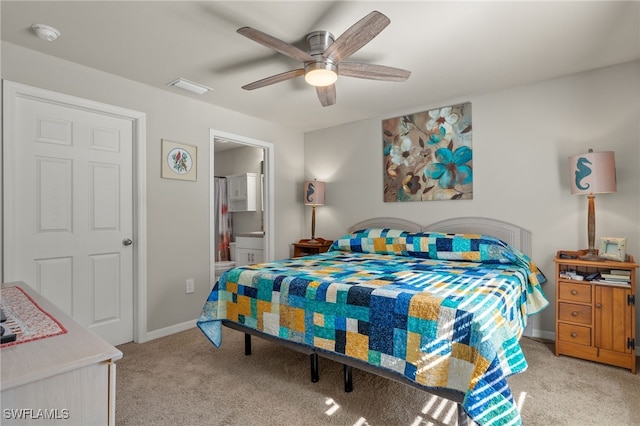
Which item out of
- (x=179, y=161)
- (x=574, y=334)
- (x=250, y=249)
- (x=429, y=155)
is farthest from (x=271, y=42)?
(x=250, y=249)

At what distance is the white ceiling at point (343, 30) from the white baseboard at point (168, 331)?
225 cm

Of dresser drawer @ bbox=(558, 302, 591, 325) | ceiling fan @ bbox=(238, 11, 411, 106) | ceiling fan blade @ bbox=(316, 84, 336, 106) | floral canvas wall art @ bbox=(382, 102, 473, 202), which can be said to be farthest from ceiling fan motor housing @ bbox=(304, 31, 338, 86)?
dresser drawer @ bbox=(558, 302, 591, 325)

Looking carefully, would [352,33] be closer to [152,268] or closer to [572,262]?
[572,262]

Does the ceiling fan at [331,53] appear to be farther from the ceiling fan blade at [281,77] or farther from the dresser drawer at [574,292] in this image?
the dresser drawer at [574,292]

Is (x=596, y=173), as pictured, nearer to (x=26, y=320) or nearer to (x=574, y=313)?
(x=574, y=313)

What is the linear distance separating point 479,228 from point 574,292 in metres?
0.98

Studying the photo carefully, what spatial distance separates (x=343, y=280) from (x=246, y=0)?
5.65 feet

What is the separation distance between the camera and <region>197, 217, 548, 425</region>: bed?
1.49 m

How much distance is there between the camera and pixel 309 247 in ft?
14.3

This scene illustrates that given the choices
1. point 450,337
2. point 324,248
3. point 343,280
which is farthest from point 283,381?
point 324,248

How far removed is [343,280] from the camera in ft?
7.04

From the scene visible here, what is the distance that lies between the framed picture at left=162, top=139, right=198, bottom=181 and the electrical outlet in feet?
3.36

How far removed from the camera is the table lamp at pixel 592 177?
2.56 m

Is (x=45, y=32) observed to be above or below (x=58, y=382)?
above
